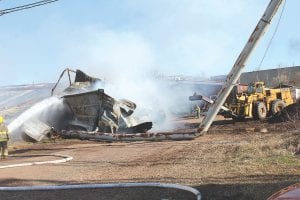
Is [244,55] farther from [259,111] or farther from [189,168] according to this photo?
[259,111]

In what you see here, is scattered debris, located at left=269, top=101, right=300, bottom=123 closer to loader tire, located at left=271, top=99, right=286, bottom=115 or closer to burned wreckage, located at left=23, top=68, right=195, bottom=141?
loader tire, located at left=271, top=99, right=286, bottom=115

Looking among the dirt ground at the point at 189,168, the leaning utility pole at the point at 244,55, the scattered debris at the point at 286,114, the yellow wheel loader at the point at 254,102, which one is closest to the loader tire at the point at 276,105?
the yellow wheel loader at the point at 254,102

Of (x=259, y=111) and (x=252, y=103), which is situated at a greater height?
(x=252, y=103)

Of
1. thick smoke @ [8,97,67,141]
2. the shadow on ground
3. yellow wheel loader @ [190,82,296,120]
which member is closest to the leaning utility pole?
thick smoke @ [8,97,67,141]

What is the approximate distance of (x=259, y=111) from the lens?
29.0 m

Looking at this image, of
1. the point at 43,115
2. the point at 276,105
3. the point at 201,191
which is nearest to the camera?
the point at 201,191

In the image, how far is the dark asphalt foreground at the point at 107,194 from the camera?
9023 millimetres

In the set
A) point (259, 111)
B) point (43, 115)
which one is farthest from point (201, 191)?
point (259, 111)

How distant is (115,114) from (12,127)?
15.1 ft

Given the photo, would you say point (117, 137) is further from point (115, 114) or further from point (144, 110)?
point (144, 110)

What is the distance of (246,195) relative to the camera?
849 cm

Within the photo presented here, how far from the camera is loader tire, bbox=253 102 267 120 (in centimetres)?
2905

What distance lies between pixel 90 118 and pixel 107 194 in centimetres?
1324

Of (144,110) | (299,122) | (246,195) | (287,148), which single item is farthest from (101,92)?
(246,195)
